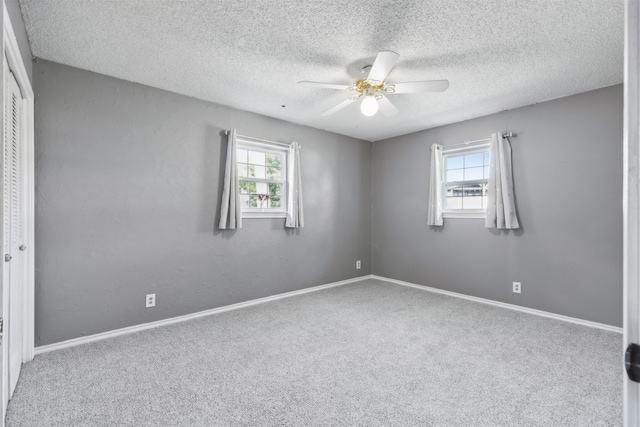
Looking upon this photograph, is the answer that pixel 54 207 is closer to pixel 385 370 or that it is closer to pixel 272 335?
pixel 272 335

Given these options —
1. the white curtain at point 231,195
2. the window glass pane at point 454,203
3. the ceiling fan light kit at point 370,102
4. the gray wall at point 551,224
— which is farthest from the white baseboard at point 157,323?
the ceiling fan light kit at point 370,102

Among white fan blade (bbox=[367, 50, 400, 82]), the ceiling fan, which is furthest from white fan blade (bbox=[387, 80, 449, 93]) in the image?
white fan blade (bbox=[367, 50, 400, 82])

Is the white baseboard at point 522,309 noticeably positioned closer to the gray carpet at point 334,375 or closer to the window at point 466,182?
the gray carpet at point 334,375

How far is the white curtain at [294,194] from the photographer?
4156 mm

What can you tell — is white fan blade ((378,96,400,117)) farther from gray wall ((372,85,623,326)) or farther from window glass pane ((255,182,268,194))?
window glass pane ((255,182,268,194))

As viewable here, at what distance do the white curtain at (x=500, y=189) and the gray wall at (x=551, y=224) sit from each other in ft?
0.31

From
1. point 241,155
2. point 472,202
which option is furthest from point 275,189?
point 472,202

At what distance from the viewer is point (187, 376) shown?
2.12 m

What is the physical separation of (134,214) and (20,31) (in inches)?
60.4

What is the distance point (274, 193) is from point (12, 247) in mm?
2642

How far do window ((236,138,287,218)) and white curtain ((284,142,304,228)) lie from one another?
10 centimetres

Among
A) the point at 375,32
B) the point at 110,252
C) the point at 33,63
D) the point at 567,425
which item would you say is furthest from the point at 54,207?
the point at 567,425

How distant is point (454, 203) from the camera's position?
4305 mm

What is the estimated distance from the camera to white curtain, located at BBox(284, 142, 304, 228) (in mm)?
4156
